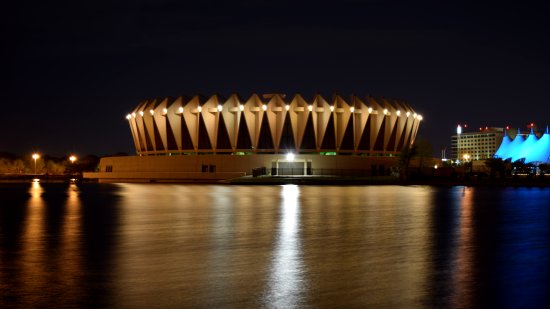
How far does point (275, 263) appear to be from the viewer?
8.84 metres

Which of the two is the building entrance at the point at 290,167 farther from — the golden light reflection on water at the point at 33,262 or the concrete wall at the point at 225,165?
the golden light reflection on water at the point at 33,262

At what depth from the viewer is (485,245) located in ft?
35.5

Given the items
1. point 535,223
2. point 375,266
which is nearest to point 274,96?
point 535,223

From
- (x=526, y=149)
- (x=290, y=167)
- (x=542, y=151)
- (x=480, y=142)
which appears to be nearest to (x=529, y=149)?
(x=526, y=149)

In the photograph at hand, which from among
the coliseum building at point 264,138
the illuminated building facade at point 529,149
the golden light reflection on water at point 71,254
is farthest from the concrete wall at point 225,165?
the golden light reflection on water at point 71,254

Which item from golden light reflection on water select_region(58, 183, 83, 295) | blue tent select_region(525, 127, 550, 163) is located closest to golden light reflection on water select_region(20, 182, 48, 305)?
golden light reflection on water select_region(58, 183, 83, 295)

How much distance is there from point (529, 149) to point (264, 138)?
157 ft

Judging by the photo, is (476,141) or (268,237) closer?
(268,237)

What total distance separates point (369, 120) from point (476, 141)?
366 feet

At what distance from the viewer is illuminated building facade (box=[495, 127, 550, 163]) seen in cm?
9181

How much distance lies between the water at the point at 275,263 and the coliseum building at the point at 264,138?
176ft

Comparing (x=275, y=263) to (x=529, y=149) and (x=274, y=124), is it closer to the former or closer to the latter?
(x=274, y=124)

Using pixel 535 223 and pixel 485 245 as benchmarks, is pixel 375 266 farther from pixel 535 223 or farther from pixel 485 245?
pixel 535 223

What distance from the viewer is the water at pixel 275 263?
6.56 m
